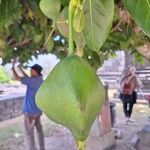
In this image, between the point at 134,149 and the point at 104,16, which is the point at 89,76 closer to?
the point at 104,16

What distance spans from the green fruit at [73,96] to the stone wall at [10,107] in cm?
751

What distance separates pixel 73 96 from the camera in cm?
38

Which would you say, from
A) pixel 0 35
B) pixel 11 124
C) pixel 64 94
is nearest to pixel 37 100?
pixel 64 94

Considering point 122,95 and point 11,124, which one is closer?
point 122,95

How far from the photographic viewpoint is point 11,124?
809 cm

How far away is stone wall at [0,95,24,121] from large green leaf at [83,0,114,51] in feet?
24.4

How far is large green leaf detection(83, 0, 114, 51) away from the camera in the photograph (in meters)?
0.47

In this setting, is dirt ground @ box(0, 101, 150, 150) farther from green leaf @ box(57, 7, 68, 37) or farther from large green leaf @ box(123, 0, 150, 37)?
large green leaf @ box(123, 0, 150, 37)

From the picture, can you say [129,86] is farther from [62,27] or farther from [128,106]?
[62,27]

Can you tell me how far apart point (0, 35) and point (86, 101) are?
3.68 ft

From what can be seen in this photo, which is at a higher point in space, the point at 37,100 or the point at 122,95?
the point at 37,100

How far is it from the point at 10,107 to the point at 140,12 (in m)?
8.03

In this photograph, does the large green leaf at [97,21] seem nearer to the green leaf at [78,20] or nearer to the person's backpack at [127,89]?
the green leaf at [78,20]

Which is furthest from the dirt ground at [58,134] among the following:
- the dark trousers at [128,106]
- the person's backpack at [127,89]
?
the person's backpack at [127,89]
